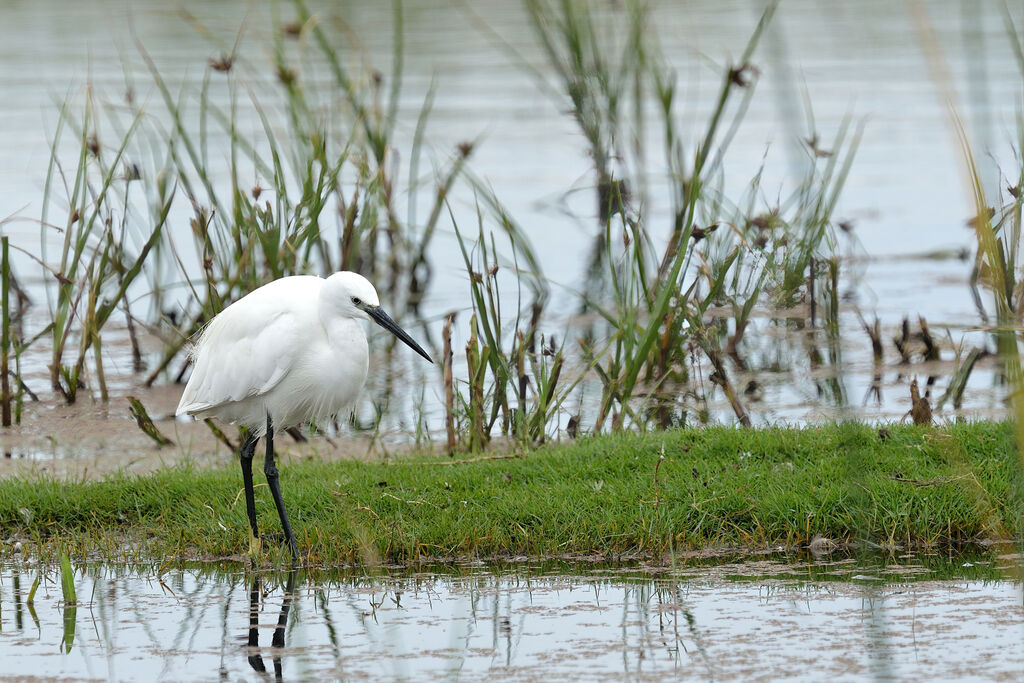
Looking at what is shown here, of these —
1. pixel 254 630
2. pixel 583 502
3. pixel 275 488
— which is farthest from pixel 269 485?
pixel 583 502

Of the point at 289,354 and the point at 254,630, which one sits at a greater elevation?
the point at 289,354

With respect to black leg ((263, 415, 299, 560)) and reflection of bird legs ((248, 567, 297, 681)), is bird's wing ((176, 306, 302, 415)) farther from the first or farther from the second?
reflection of bird legs ((248, 567, 297, 681))

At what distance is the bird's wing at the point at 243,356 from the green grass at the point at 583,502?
0.45 meters

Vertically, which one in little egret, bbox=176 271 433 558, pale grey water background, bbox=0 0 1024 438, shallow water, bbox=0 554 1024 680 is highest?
pale grey water background, bbox=0 0 1024 438

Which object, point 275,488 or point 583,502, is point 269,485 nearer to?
point 275,488

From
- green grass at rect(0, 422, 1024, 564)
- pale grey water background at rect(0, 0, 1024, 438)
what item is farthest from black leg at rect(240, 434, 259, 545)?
pale grey water background at rect(0, 0, 1024, 438)

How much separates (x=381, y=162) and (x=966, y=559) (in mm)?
5130

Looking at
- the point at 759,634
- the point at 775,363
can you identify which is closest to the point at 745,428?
the point at 759,634

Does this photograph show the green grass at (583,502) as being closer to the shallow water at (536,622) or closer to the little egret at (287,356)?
the shallow water at (536,622)

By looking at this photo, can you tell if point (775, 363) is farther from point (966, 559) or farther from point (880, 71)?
point (880, 71)

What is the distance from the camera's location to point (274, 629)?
14.7 feet

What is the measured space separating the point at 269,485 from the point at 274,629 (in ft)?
3.45

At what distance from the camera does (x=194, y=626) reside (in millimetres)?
4531

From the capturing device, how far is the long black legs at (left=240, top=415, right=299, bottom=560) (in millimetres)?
5266
